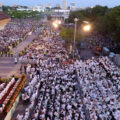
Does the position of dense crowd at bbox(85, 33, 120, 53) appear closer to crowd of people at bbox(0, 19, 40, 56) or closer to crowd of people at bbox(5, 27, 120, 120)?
crowd of people at bbox(0, 19, 40, 56)

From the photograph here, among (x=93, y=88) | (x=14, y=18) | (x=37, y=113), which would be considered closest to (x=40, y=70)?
(x=93, y=88)

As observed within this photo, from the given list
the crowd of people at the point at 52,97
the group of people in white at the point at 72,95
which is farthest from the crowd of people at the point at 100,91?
the crowd of people at the point at 52,97

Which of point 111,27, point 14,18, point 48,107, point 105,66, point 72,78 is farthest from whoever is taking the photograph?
point 14,18

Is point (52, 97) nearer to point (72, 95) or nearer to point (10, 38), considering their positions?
point (72, 95)

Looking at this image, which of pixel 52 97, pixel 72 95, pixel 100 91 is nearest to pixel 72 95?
pixel 72 95

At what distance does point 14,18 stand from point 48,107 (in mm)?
95852

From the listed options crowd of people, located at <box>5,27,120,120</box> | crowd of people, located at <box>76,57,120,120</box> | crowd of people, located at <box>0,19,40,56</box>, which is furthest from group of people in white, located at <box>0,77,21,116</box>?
crowd of people, located at <box>0,19,40,56</box>

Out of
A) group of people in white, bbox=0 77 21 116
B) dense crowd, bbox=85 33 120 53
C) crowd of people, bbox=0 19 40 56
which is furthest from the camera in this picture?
dense crowd, bbox=85 33 120 53

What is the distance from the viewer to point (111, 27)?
3431 cm

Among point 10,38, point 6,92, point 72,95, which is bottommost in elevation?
point 10,38

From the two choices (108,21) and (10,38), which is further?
(10,38)

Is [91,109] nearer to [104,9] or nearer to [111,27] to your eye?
[111,27]

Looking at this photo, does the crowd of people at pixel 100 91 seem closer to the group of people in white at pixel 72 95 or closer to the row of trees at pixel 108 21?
the group of people in white at pixel 72 95

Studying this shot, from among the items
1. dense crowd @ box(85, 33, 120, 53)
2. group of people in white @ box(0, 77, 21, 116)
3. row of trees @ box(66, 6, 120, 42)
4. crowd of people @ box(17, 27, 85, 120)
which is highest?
row of trees @ box(66, 6, 120, 42)
